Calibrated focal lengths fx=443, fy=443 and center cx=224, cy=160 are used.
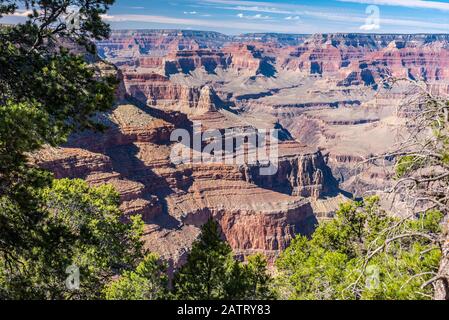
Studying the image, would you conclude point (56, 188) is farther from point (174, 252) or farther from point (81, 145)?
point (81, 145)

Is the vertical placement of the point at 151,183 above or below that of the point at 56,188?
below

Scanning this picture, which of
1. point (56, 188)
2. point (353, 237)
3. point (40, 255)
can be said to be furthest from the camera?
point (56, 188)

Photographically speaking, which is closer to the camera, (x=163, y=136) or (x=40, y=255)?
(x=40, y=255)

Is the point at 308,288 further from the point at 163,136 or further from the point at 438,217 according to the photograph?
the point at 163,136

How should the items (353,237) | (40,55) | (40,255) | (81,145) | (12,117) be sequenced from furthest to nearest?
(81,145) < (353,237) < (40,255) < (40,55) < (12,117)

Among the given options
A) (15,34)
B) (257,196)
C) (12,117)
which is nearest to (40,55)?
(15,34)

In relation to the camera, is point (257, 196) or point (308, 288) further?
point (257, 196)

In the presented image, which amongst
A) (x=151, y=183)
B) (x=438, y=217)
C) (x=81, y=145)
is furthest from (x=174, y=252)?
(x=438, y=217)

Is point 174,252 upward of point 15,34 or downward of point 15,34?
downward

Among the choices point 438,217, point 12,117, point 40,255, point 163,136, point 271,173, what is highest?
point 12,117
